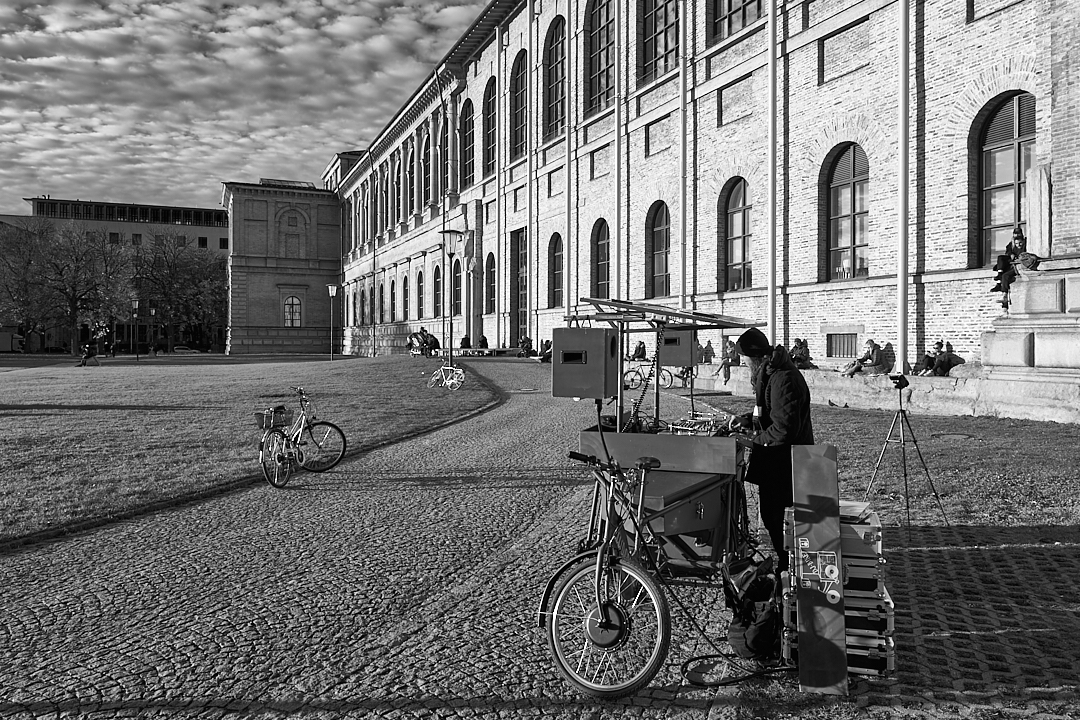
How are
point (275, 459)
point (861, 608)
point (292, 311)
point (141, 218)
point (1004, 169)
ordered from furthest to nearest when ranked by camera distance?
1. point (141, 218)
2. point (292, 311)
3. point (1004, 169)
4. point (275, 459)
5. point (861, 608)

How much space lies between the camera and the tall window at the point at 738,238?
2627 centimetres

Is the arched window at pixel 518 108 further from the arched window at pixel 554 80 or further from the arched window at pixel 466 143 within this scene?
the arched window at pixel 466 143

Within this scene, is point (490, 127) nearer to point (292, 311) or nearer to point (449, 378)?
point (449, 378)

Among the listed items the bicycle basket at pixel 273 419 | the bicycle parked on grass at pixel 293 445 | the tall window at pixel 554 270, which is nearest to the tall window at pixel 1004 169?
the bicycle parked on grass at pixel 293 445

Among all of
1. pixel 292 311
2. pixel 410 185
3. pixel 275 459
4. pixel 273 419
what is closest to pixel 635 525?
pixel 275 459

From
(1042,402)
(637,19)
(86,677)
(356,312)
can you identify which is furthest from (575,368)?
(356,312)

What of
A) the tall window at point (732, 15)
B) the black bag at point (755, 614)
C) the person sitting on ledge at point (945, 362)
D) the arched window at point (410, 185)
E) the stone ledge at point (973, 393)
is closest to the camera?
the black bag at point (755, 614)

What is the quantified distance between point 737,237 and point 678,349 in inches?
831

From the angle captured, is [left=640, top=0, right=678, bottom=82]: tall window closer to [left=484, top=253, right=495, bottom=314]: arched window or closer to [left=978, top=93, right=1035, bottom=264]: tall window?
[left=978, top=93, right=1035, bottom=264]: tall window

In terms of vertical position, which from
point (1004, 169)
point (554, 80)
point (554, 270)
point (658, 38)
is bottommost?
point (1004, 169)

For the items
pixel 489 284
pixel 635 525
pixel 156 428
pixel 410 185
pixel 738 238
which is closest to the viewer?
pixel 635 525

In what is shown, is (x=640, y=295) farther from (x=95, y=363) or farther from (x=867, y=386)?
(x=95, y=363)

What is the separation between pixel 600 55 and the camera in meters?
36.0

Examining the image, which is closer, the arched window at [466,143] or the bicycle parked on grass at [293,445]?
A: the bicycle parked on grass at [293,445]
